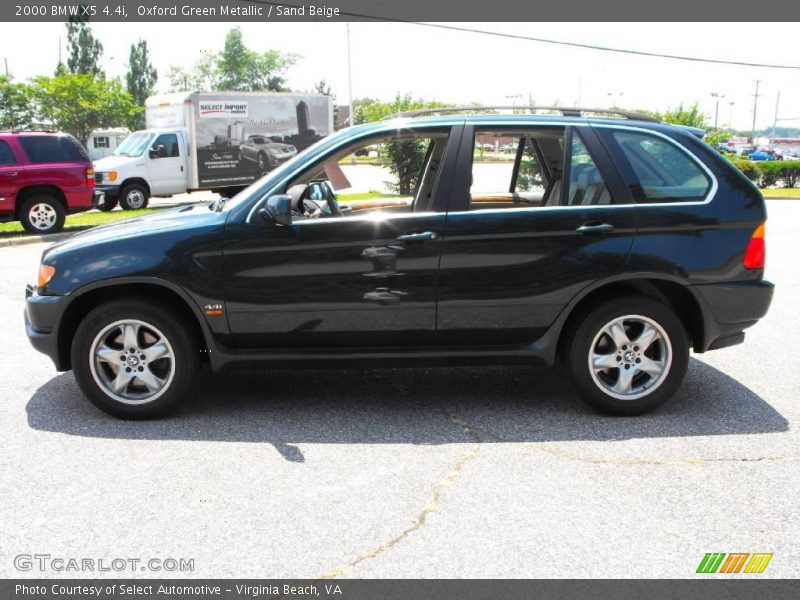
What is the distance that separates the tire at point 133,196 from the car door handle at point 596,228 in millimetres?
17496

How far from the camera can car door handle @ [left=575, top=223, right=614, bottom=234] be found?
15.2 ft

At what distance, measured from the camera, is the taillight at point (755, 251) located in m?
4.73

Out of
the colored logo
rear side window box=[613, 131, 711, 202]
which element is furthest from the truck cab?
the colored logo

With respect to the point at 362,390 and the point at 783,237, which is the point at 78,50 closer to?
the point at 783,237

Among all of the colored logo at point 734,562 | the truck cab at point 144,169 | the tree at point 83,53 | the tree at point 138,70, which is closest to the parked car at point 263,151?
the truck cab at point 144,169

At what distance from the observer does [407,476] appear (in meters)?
3.94

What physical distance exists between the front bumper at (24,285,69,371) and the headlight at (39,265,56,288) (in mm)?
89

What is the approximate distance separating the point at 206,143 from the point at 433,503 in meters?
19.8

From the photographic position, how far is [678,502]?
3.63 metres

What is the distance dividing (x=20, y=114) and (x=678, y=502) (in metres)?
49.3

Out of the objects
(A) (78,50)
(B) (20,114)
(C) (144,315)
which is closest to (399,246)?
(C) (144,315)

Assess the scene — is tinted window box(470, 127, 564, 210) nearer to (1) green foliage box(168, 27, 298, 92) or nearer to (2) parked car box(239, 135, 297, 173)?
(2) parked car box(239, 135, 297, 173)

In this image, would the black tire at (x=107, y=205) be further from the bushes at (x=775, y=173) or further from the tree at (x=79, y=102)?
the tree at (x=79, y=102)

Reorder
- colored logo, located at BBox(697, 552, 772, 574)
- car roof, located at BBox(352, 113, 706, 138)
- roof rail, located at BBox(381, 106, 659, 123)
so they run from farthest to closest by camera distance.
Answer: roof rail, located at BBox(381, 106, 659, 123) → car roof, located at BBox(352, 113, 706, 138) → colored logo, located at BBox(697, 552, 772, 574)
